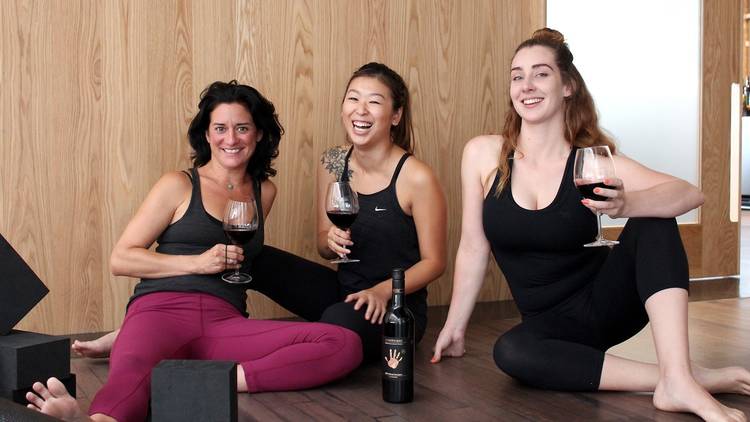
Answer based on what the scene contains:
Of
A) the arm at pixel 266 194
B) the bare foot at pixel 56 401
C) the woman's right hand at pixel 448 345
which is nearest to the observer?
the bare foot at pixel 56 401

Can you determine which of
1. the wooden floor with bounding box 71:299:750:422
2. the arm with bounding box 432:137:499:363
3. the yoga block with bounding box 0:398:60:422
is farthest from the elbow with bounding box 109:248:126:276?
the yoga block with bounding box 0:398:60:422

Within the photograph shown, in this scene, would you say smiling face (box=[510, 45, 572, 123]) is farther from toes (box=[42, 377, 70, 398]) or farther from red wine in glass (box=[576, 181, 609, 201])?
toes (box=[42, 377, 70, 398])

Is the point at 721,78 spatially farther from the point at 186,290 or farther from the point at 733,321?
the point at 186,290

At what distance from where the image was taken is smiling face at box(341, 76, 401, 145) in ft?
8.95

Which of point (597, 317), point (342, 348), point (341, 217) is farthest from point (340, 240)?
point (597, 317)

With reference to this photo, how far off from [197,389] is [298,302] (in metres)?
1.43

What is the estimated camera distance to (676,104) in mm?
4527

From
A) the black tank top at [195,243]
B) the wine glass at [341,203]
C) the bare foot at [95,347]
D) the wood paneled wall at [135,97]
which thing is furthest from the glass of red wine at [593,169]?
the wood paneled wall at [135,97]

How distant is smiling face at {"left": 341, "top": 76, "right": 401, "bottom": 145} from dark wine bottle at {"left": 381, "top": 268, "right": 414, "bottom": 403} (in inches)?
31.9

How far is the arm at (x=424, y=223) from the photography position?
104 inches

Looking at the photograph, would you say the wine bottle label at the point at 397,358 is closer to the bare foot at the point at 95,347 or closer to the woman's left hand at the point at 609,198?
the woman's left hand at the point at 609,198

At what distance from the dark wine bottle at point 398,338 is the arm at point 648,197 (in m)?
0.49

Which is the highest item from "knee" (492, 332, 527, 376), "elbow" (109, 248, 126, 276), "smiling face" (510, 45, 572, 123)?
"smiling face" (510, 45, 572, 123)

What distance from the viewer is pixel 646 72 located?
4.45 m
